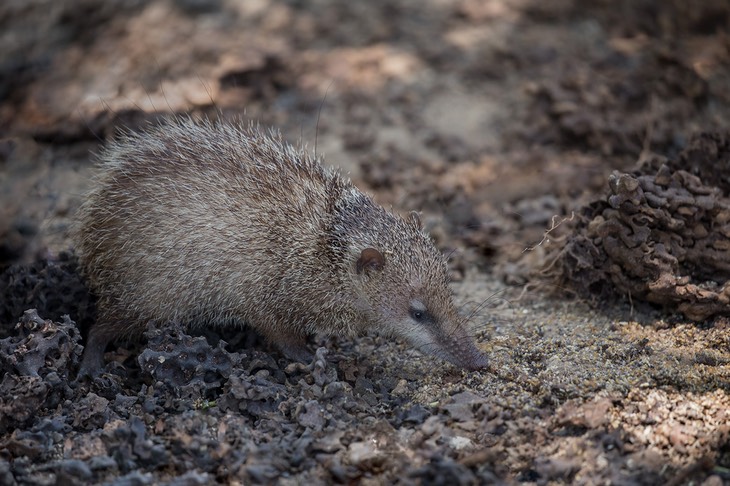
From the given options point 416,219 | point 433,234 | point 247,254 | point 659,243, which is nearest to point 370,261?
point 416,219

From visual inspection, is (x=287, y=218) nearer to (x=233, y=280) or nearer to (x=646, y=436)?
(x=233, y=280)

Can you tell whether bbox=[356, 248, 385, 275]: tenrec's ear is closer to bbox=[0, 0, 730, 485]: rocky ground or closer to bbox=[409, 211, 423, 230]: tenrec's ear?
bbox=[409, 211, 423, 230]: tenrec's ear

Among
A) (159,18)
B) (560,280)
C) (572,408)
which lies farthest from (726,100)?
(159,18)

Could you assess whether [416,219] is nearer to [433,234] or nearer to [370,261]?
[370,261]

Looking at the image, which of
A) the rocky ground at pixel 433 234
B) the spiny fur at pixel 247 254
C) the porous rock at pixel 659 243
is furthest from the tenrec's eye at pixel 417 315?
the porous rock at pixel 659 243

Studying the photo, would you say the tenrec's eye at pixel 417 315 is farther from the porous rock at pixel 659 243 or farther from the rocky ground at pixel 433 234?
the porous rock at pixel 659 243
